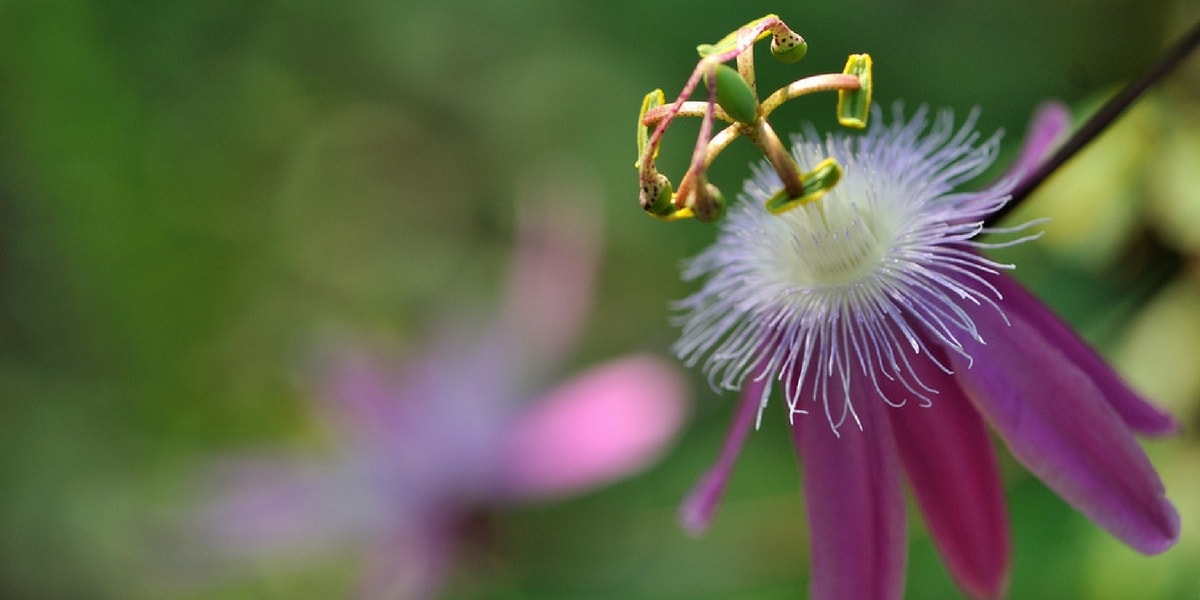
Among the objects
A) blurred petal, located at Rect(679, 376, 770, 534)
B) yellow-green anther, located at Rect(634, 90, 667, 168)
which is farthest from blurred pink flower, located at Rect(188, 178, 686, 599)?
yellow-green anther, located at Rect(634, 90, 667, 168)

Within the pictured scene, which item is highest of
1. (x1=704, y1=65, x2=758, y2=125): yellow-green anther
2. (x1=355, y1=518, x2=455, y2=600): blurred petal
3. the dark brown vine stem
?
(x1=355, y1=518, x2=455, y2=600): blurred petal

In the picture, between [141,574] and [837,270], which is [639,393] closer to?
[837,270]

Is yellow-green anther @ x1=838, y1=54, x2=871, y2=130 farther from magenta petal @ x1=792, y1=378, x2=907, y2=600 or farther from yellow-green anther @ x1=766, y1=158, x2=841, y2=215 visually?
magenta petal @ x1=792, y1=378, x2=907, y2=600

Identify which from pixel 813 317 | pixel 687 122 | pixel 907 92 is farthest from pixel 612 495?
pixel 813 317

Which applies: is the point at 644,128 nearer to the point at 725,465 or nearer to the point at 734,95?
the point at 734,95

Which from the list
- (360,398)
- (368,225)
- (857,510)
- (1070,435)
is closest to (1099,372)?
(1070,435)

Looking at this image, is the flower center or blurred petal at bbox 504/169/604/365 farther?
blurred petal at bbox 504/169/604/365
